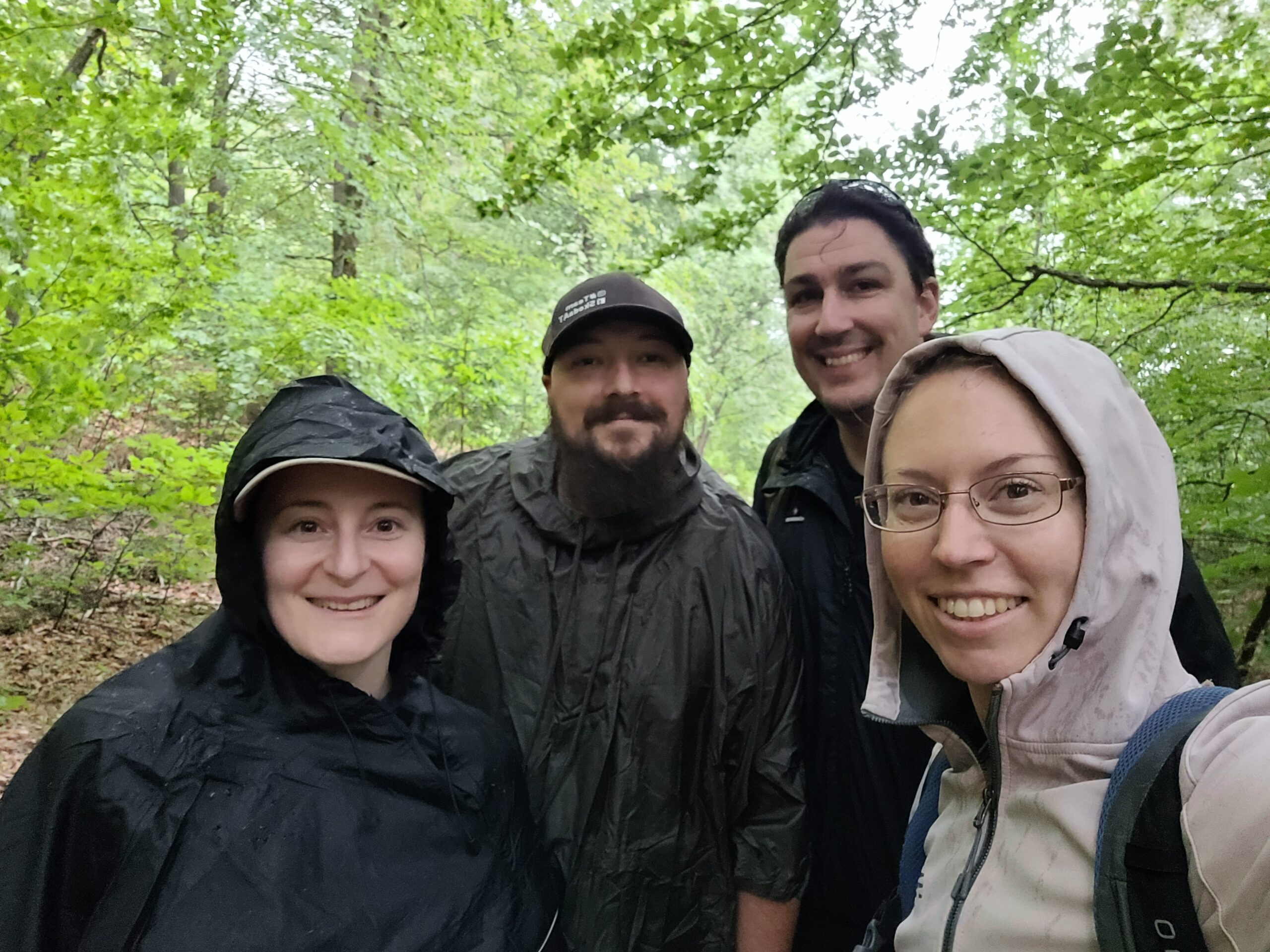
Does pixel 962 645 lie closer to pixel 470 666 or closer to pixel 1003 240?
pixel 470 666

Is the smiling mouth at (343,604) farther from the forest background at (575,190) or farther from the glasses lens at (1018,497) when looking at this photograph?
the forest background at (575,190)

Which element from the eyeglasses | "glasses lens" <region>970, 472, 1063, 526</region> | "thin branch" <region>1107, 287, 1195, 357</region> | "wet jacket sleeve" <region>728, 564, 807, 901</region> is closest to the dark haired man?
"wet jacket sleeve" <region>728, 564, 807, 901</region>

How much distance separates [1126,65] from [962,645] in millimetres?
2795

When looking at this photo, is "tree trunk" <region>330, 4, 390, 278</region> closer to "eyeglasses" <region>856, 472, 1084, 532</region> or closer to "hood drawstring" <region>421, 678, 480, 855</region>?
"hood drawstring" <region>421, 678, 480, 855</region>

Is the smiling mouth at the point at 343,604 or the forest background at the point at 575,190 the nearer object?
the smiling mouth at the point at 343,604

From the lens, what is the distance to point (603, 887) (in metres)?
2.00

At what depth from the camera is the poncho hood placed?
1.10 meters

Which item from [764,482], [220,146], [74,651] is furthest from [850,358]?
[220,146]

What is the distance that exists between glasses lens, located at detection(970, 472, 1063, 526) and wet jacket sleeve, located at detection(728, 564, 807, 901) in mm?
1042

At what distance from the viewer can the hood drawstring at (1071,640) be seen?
1.09 metres

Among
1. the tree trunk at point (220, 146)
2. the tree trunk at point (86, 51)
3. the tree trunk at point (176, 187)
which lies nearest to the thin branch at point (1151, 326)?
the tree trunk at point (176, 187)

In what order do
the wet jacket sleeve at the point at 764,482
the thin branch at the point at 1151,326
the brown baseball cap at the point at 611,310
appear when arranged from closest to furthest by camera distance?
the brown baseball cap at the point at 611,310, the wet jacket sleeve at the point at 764,482, the thin branch at the point at 1151,326

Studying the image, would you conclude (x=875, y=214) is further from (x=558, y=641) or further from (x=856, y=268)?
(x=558, y=641)

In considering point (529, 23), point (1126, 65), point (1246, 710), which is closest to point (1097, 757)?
point (1246, 710)
